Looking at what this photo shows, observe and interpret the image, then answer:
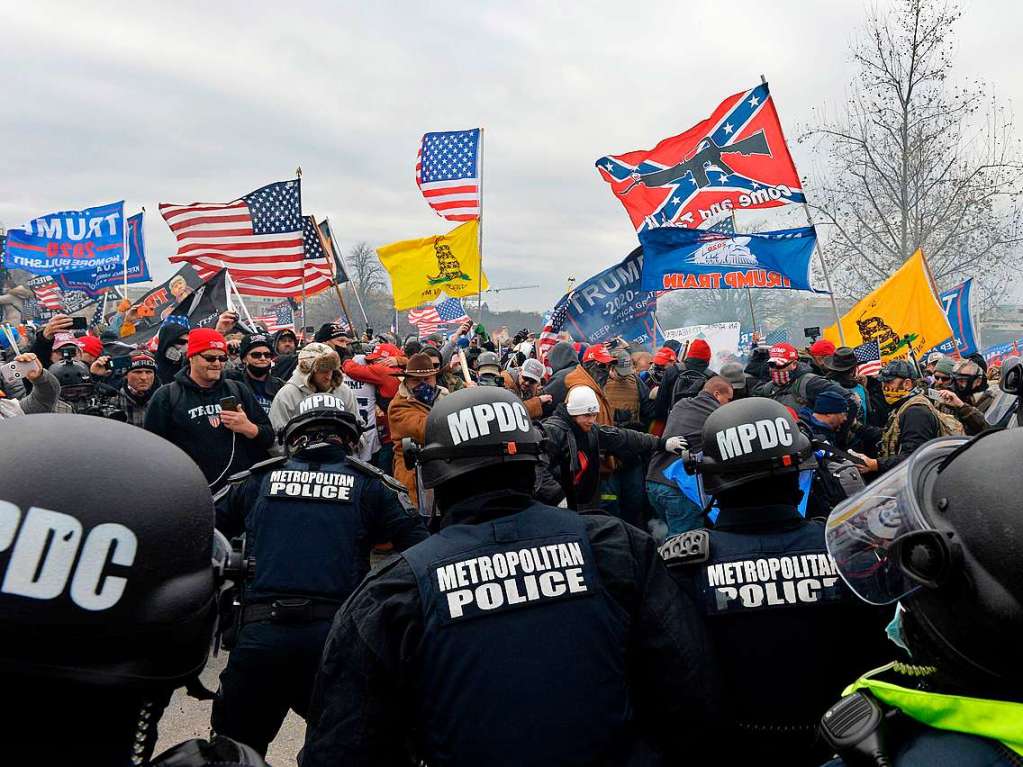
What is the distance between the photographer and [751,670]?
238 centimetres

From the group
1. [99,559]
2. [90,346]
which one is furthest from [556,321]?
[99,559]

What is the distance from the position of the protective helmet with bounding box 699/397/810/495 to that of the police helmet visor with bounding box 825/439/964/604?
2.80 feet

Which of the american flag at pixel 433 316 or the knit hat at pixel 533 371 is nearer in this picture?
the knit hat at pixel 533 371

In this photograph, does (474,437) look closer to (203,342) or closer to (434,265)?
(203,342)

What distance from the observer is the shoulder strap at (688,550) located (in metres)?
2.47

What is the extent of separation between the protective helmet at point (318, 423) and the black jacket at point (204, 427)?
1811mm

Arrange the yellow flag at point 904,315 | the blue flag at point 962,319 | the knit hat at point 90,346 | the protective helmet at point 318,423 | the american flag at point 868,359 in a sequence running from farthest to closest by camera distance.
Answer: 1. the blue flag at point 962,319
2. the yellow flag at point 904,315
3. the knit hat at point 90,346
4. the american flag at point 868,359
5. the protective helmet at point 318,423

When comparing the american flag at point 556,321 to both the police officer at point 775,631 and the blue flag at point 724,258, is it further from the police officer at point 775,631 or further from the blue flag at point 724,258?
the police officer at point 775,631

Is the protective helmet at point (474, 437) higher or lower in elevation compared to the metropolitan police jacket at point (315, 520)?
higher

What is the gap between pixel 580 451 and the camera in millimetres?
6238

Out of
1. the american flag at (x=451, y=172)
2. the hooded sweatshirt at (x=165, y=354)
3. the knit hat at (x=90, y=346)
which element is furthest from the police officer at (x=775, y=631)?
the american flag at (x=451, y=172)

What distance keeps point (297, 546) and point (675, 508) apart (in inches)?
138

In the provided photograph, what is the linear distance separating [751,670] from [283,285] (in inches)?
394

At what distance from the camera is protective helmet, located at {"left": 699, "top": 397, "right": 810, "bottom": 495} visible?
2.67 m
